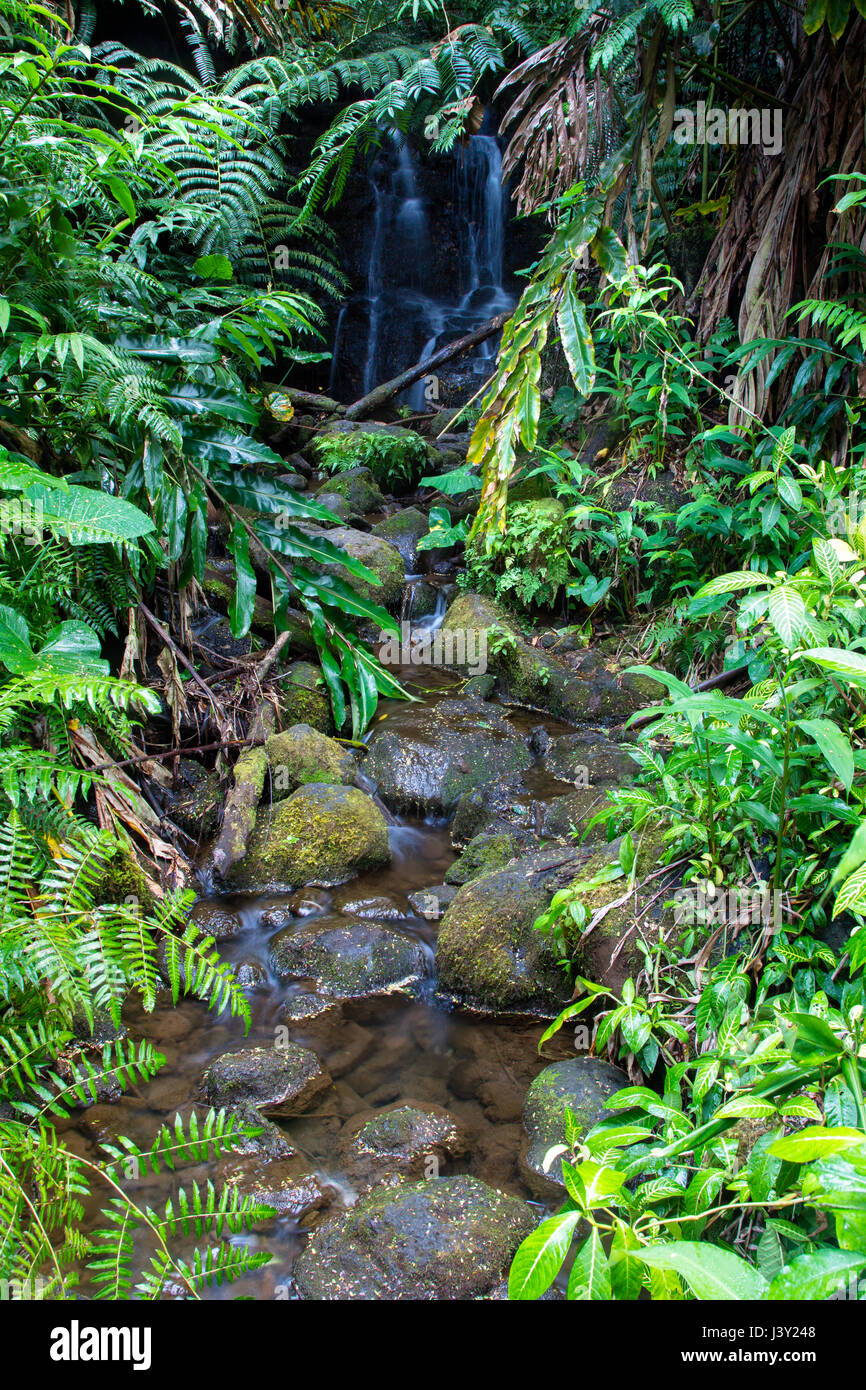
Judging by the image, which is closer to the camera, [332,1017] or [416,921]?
[332,1017]

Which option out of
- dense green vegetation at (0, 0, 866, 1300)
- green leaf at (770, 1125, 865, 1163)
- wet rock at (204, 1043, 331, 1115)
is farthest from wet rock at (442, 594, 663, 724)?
green leaf at (770, 1125, 865, 1163)

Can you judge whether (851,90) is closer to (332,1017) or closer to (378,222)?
(332,1017)

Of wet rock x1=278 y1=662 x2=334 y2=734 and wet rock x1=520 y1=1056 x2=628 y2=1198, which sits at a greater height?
wet rock x1=278 y1=662 x2=334 y2=734

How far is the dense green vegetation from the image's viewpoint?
4.84 feet

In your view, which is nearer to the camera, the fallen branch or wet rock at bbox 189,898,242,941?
wet rock at bbox 189,898,242,941

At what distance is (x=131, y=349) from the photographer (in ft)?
10.6

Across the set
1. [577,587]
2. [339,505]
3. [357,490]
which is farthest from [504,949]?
[357,490]

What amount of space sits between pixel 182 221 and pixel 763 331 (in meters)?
5.24

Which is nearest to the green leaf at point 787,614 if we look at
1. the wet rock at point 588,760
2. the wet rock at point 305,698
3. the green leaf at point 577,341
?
the green leaf at point 577,341

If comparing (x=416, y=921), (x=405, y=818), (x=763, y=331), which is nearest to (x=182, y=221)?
(x=763, y=331)

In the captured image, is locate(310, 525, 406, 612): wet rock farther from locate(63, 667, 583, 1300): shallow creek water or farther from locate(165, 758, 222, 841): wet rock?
locate(63, 667, 583, 1300): shallow creek water

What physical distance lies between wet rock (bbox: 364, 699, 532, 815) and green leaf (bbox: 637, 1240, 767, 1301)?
331 cm

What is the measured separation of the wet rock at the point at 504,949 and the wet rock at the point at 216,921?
881 millimetres

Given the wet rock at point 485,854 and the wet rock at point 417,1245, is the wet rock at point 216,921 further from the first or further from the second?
the wet rock at point 417,1245
